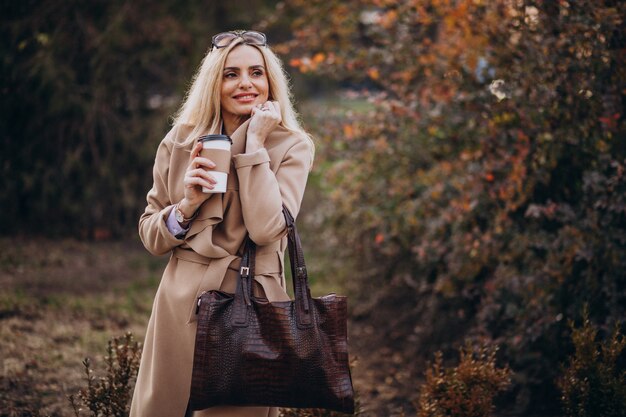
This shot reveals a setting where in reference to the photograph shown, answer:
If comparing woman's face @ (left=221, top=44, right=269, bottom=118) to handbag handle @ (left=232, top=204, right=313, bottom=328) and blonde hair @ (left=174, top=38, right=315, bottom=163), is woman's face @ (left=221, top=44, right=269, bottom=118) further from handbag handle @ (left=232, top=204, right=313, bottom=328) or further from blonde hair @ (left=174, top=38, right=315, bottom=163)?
handbag handle @ (left=232, top=204, right=313, bottom=328)

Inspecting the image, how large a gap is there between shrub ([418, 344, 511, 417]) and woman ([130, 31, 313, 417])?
84 centimetres

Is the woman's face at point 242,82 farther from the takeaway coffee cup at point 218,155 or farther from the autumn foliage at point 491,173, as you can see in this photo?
the autumn foliage at point 491,173

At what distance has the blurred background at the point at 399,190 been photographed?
375 cm

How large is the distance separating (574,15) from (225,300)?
2688mm

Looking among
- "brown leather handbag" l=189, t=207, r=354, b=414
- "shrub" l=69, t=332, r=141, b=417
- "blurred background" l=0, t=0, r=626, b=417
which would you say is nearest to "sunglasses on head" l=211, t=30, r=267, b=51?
"brown leather handbag" l=189, t=207, r=354, b=414

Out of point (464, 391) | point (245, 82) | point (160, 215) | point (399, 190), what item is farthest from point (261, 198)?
point (399, 190)

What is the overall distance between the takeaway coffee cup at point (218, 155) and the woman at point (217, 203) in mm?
28

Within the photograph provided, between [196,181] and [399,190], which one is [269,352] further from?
[399,190]

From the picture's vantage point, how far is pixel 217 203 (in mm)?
2461

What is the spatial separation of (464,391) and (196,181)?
1.63 meters

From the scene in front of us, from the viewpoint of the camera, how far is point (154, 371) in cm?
254

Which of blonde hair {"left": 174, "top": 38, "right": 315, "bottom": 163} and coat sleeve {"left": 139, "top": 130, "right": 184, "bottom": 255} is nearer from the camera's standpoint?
coat sleeve {"left": 139, "top": 130, "right": 184, "bottom": 255}

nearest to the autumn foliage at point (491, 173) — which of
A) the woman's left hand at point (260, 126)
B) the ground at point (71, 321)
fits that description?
the ground at point (71, 321)

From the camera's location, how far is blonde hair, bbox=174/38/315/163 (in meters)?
2.66
